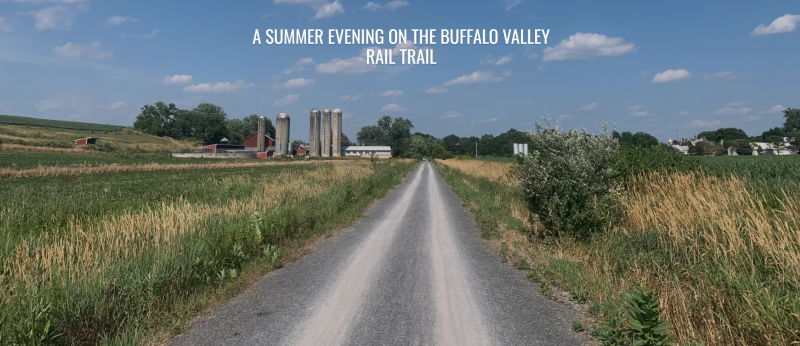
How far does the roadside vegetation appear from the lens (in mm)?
4508

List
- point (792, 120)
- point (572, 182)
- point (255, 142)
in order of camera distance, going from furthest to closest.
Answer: point (255, 142), point (792, 120), point (572, 182)

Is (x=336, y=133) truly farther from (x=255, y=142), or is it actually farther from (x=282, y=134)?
(x=255, y=142)

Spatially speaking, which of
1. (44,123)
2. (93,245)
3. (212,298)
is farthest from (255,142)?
(212,298)

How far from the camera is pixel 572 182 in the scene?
9.61 meters

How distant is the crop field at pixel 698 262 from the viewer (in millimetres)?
4508

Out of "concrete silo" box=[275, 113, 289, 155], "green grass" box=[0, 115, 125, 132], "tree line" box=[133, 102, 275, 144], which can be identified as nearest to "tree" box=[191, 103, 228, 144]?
"tree line" box=[133, 102, 275, 144]

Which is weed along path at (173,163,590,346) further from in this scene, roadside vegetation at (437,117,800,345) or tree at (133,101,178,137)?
tree at (133,101,178,137)

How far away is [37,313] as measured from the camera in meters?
4.18

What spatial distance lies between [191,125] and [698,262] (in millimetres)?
172909

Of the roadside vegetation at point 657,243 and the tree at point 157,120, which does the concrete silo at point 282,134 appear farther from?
the roadside vegetation at point 657,243

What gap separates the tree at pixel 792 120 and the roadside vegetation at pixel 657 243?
4464 inches

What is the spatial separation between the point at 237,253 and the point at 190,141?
150 metres

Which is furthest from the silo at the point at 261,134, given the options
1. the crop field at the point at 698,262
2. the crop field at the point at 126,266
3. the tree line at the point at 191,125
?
the crop field at the point at 698,262

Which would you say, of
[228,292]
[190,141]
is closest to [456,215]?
[228,292]
